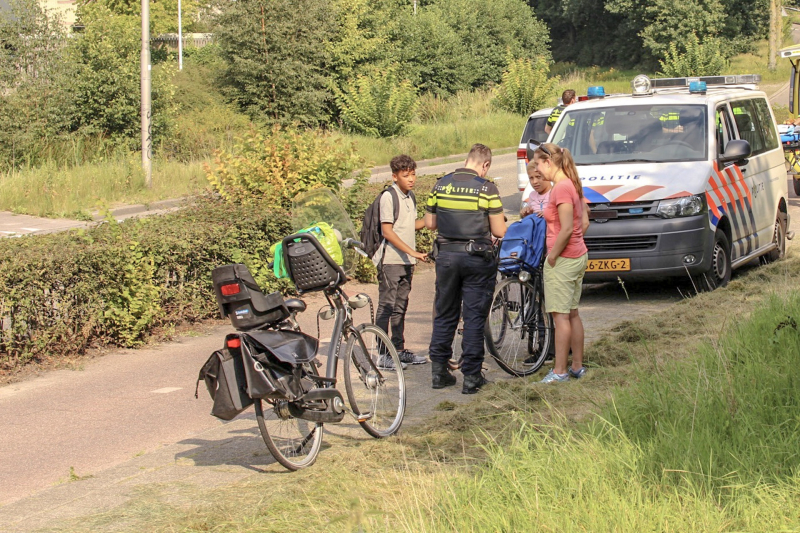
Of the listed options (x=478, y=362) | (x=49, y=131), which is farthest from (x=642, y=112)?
(x=49, y=131)

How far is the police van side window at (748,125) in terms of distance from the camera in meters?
11.4

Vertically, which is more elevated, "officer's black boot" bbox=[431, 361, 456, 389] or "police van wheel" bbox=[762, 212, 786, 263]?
"police van wheel" bbox=[762, 212, 786, 263]

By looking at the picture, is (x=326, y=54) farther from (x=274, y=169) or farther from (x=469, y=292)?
(x=469, y=292)

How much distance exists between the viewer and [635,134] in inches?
422

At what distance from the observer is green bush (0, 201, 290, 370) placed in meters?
7.90

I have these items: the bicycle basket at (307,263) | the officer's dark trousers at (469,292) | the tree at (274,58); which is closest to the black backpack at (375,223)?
the officer's dark trousers at (469,292)

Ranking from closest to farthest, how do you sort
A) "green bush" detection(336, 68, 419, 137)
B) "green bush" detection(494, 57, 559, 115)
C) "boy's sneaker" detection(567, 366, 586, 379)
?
"boy's sneaker" detection(567, 366, 586, 379) < "green bush" detection(336, 68, 419, 137) < "green bush" detection(494, 57, 559, 115)

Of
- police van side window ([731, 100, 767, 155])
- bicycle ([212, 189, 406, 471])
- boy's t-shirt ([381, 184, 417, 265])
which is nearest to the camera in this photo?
bicycle ([212, 189, 406, 471])

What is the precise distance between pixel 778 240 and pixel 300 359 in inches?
346

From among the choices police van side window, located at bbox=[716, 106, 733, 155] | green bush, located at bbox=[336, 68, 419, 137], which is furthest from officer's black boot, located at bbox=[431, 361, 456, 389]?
green bush, located at bbox=[336, 68, 419, 137]

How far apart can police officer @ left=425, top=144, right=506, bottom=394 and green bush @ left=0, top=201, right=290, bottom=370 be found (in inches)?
123

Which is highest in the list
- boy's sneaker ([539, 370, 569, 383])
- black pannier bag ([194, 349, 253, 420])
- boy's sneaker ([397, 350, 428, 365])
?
black pannier bag ([194, 349, 253, 420])

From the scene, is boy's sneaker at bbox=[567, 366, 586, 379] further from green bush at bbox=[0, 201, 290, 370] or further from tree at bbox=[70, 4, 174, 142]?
tree at bbox=[70, 4, 174, 142]

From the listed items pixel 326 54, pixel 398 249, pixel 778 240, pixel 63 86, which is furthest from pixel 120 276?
pixel 326 54
